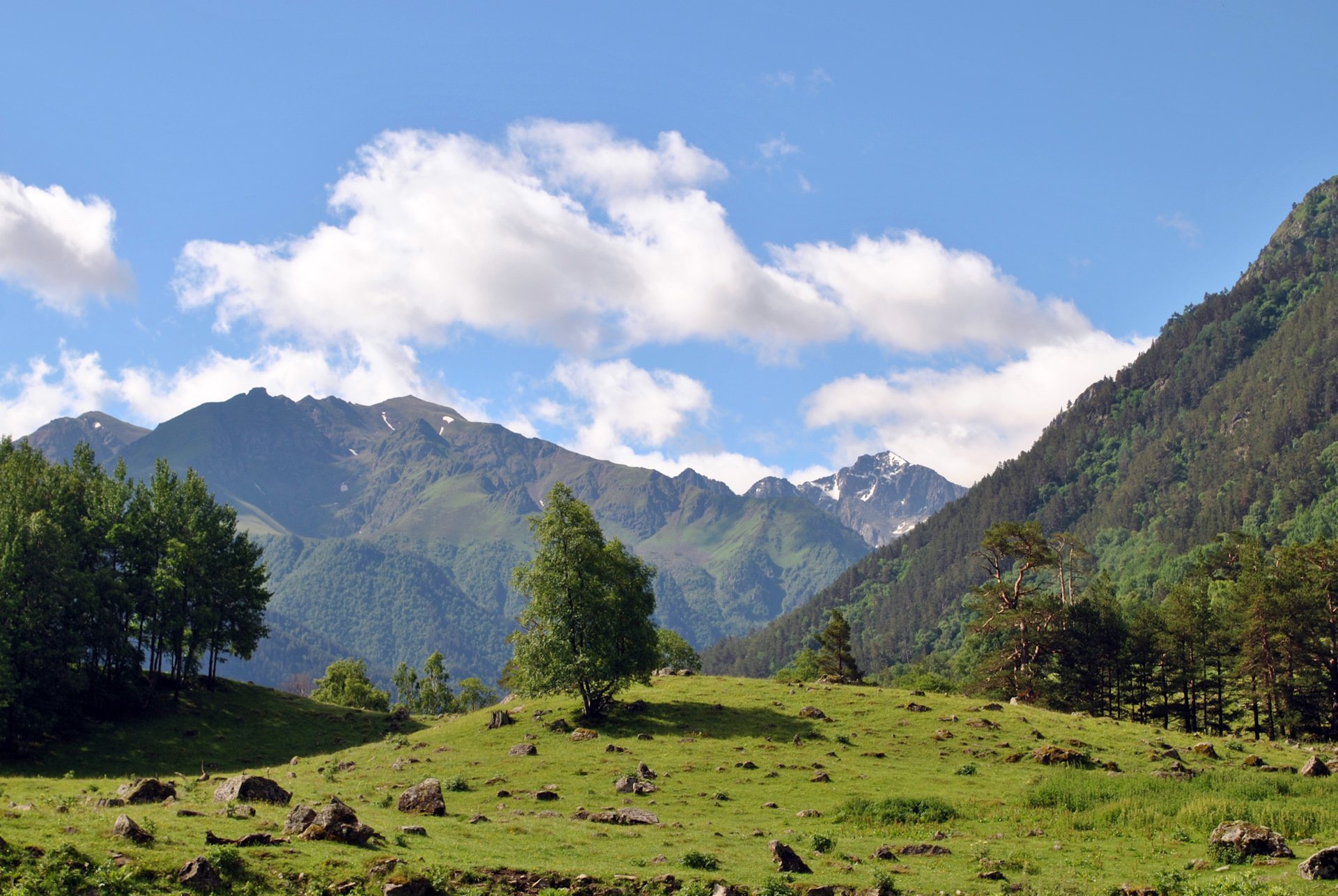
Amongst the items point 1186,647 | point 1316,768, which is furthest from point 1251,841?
point 1186,647

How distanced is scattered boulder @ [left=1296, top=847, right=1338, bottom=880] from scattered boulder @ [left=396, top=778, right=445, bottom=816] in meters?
29.9

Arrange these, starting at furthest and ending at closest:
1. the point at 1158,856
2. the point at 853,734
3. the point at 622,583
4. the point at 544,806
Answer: the point at 622,583, the point at 853,734, the point at 544,806, the point at 1158,856

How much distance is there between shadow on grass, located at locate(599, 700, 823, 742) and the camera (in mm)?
58750

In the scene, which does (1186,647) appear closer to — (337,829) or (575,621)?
(575,621)

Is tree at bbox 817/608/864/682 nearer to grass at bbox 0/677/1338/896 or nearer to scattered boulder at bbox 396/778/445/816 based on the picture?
grass at bbox 0/677/1338/896

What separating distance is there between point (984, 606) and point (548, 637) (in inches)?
1844

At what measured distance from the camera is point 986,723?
59.8 m

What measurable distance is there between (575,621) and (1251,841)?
44.8m

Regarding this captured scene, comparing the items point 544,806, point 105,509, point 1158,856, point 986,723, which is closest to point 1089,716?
point 986,723

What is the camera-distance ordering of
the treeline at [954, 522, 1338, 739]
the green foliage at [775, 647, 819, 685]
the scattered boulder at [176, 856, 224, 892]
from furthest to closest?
1. the green foliage at [775, 647, 819, 685]
2. the treeline at [954, 522, 1338, 739]
3. the scattered boulder at [176, 856, 224, 892]

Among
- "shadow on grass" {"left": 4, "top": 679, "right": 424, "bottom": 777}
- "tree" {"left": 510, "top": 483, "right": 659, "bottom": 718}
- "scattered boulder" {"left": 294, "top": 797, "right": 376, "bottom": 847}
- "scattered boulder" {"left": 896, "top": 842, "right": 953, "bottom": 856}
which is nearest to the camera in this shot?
"scattered boulder" {"left": 294, "top": 797, "right": 376, "bottom": 847}

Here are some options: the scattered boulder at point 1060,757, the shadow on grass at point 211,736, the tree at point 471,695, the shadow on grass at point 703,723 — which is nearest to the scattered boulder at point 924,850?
the scattered boulder at point 1060,757

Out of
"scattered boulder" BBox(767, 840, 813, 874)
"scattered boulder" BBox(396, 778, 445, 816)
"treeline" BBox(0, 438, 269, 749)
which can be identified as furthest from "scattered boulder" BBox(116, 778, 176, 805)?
"treeline" BBox(0, 438, 269, 749)

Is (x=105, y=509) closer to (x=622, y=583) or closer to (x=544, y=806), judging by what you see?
(x=622, y=583)
